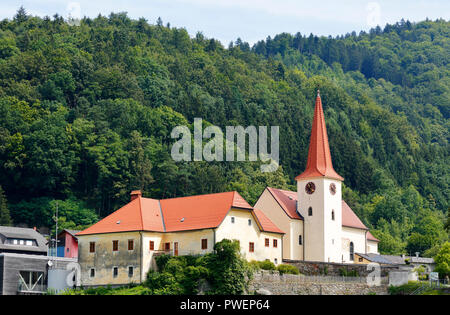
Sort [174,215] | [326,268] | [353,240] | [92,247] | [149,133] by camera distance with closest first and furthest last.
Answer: [92,247]
[326,268]
[174,215]
[353,240]
[149,133]

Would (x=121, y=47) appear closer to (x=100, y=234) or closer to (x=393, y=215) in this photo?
(x=393, y=215)

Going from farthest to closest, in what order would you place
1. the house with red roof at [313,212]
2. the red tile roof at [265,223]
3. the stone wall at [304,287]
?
the house with red roof at [313,212] → the red tile roof at [265,223] → the stone wall at [304,287]

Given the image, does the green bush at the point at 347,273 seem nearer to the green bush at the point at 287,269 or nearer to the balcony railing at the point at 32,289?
the green bush at the point at 287,269

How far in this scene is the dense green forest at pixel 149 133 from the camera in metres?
124

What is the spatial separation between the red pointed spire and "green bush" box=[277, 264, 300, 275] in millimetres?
12224

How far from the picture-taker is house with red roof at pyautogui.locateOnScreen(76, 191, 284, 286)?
7650 cm

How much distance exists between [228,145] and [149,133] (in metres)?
12.8

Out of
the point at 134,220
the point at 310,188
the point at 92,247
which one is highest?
the point at 310,188

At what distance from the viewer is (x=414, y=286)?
7294 centimetres

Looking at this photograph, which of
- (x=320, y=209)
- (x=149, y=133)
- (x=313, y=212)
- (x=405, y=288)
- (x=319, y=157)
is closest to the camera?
(x=405, y=288)

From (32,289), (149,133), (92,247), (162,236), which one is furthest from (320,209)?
(149,133)

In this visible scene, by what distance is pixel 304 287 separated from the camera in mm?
74938

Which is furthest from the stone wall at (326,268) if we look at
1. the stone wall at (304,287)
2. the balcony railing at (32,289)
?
the balcony railing at (32,289)

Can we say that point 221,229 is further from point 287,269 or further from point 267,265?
point 287,269
